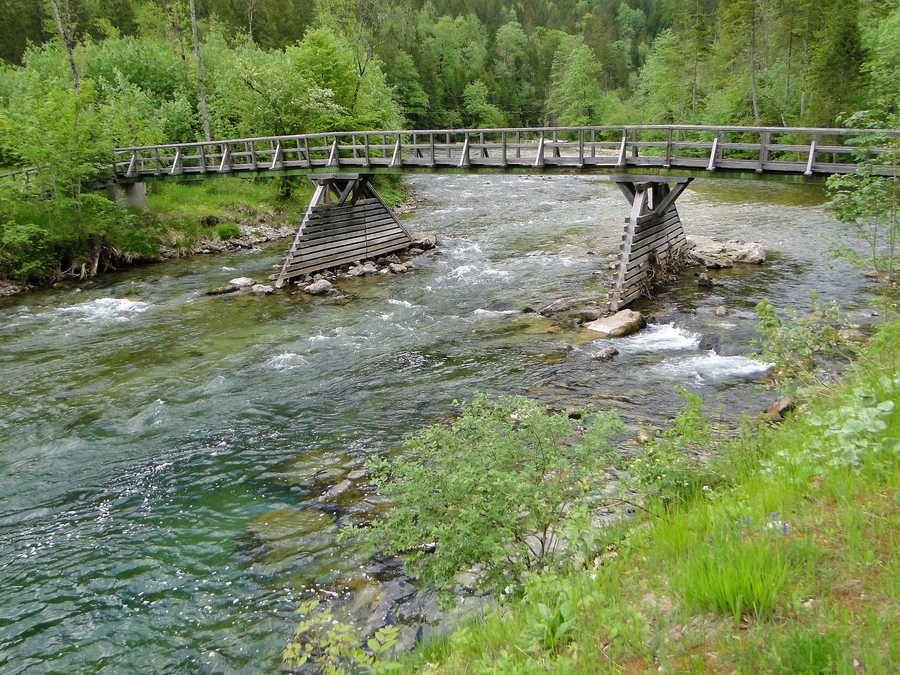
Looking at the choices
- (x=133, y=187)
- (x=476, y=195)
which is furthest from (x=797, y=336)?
(x=476, y=195)

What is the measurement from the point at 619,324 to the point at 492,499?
10886mm

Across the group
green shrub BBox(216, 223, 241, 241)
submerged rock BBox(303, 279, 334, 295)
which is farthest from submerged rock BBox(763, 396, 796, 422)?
green shrub BBox(216, 223, 241, 241)

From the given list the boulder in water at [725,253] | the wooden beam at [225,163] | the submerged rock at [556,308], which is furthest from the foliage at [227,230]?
the boulder in water at [725,253]

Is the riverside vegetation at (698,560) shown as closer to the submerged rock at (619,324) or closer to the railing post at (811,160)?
the submerged rock at (619,324)

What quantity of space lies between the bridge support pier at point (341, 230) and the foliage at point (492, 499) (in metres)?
16.8

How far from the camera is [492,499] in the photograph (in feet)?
18.1

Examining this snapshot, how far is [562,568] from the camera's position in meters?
5.19

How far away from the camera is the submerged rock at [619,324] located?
15234 millimetres

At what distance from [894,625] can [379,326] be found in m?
14.9

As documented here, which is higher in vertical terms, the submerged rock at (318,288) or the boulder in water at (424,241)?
the boulder in water at (424,241)

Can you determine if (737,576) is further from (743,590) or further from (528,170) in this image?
(528,170)

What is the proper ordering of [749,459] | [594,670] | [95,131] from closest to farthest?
1. [594,670]
2. [749,459]
3. [95,131]

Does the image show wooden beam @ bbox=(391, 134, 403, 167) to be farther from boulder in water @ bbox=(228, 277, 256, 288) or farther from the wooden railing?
boulder in water @ bbox=(228, 277, 256, 288)

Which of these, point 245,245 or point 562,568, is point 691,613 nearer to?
point 562,568
